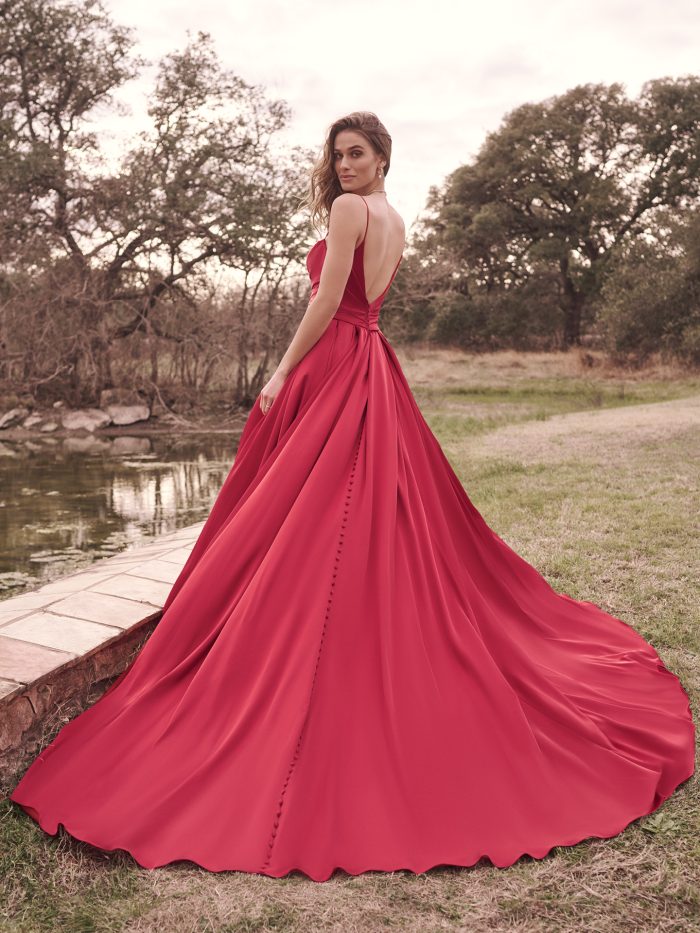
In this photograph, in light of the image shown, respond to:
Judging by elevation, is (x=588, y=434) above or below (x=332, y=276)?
below

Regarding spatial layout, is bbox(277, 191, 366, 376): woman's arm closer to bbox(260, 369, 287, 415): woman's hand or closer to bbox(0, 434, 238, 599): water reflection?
bbox(260, 369, 287, 415): woman's hand

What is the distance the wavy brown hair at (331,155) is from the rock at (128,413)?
9.51 m

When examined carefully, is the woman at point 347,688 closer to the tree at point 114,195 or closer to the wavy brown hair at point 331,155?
the wavy brown hair at point 331,155

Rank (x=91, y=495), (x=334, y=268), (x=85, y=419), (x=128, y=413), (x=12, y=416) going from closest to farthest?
1. (x=334, y=268)
2. (x=91, y=495)
3. (x=12, y=416)
4. (x=85, y=419)
5. (x=128, y=413)

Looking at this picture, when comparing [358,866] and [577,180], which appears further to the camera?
[577,180]

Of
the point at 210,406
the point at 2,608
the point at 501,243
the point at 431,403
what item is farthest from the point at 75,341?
the point at 501,243

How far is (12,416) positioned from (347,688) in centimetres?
1038

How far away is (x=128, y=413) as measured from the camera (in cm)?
1173

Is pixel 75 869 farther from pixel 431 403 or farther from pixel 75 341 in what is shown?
pixel 431 403

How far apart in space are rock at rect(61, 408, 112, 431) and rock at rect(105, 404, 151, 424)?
9 centimetres

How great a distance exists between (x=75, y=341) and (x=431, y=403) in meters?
6.04

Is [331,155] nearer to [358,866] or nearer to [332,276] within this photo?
[332,276]

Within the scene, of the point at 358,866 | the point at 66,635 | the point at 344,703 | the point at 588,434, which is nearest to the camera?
the point at 358,866

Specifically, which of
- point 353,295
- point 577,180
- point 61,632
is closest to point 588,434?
point 353,295
